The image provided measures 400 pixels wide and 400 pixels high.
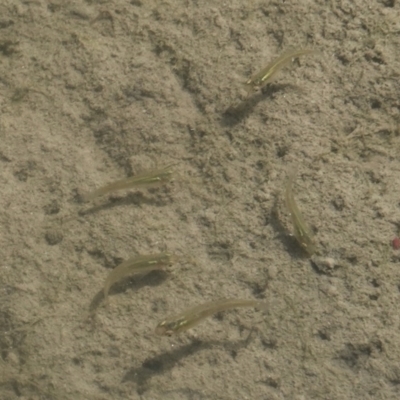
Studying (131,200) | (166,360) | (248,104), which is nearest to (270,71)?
(248,104)

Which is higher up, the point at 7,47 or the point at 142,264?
the point at 7,47

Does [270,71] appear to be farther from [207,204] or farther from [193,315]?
[193,315]

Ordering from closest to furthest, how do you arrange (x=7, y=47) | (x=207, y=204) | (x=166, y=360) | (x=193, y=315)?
1. (x=193, y=315)
2. (x=166, y=360)
3. (x=207, y=204)
4. (x=7, y=47)

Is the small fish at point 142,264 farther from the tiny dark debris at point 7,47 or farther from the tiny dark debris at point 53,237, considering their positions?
the tiny dark debris at point 7,47

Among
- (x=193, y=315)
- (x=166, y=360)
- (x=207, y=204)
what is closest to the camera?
(x=193, y=315)

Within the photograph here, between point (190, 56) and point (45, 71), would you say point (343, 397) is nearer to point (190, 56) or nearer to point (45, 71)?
point (190, 56)

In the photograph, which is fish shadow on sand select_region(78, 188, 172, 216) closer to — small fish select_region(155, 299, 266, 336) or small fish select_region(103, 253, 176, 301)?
small fish select_region(103, 253, 176, 301)

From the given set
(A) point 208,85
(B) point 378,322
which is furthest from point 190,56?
(B) point 378,322
